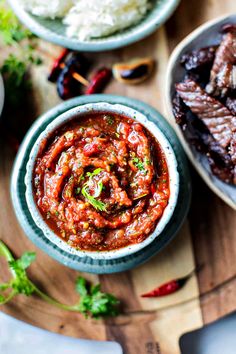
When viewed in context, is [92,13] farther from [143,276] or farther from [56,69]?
[143,276]

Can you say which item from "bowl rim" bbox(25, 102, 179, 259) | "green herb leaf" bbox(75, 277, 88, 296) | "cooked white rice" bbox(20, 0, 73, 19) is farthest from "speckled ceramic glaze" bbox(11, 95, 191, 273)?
"cooked white rice" bbox(20, 0, 73, 19)

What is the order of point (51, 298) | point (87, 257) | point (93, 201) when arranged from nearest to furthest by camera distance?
1. point (93, 201)
2. point (87, 257)
3. point (51, 298)

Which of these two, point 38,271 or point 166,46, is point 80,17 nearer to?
point 166,46

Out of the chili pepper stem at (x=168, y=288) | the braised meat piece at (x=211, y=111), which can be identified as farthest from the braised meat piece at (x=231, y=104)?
the chili pepper stem at (x=168, y=288)

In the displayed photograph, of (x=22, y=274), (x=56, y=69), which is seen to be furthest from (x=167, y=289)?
(x=56, y=69)

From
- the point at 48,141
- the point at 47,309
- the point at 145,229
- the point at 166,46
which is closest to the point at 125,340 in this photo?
the point at 47,309

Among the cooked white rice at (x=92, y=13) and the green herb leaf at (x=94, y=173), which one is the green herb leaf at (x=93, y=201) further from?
the cooked white rice at (x=92, y=13)
